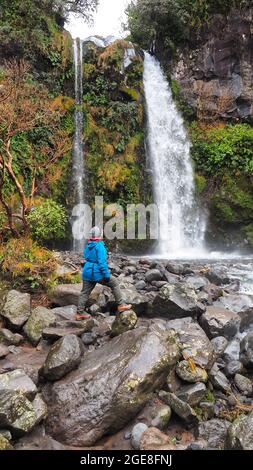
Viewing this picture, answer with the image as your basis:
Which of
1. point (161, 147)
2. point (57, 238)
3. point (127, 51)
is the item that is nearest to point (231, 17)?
point (127, 51)

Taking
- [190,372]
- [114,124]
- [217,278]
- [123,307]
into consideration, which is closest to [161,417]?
[190,372]

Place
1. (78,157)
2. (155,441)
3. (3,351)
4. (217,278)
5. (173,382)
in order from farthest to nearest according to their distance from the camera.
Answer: (78,157), (217,278), (3,351), (173,382), (155,441)

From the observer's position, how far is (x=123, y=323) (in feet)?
17.7

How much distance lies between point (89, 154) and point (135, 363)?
36.1 ft

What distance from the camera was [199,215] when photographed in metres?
15.4

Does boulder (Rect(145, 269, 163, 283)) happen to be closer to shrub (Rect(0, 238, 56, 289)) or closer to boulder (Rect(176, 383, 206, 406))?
shrub (Rect(0, 238, 56, 289))

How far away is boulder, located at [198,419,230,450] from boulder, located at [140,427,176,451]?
0.45 metres

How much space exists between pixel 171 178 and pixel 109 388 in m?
11.9

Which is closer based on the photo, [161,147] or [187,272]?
[187,272]

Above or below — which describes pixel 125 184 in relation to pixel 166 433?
above

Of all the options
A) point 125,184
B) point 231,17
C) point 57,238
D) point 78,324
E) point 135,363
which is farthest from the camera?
point 231,17

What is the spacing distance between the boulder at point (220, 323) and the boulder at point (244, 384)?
1.08m

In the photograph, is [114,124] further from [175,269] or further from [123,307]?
[123,307]

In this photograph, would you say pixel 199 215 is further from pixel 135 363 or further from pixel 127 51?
pixel 135 363
